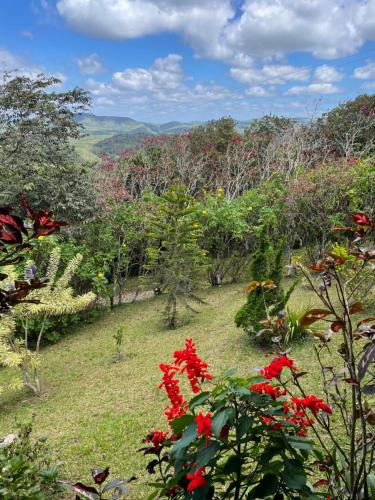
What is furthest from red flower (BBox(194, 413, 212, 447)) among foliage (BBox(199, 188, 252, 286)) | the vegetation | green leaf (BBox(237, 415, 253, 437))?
foliage (BBox(199, 188, 252, 286))

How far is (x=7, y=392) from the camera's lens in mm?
6387

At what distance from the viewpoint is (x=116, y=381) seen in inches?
228

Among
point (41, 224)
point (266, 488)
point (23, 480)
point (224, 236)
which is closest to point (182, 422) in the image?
point (266, 488)

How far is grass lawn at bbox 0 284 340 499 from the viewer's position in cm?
399

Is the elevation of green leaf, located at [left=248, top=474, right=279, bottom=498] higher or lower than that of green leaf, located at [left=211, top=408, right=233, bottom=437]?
lower

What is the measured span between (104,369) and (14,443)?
3.32 metres

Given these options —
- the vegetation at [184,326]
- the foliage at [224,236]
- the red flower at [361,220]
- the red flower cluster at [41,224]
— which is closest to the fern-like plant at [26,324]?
the vegetation at [184,326]

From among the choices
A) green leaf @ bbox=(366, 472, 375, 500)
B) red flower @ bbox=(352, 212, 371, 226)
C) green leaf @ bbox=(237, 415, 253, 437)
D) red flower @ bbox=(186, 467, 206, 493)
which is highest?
red flower @ bbox=(352, 212, 371, 226)

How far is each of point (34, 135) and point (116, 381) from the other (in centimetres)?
845

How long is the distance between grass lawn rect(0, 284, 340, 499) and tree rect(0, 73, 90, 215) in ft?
13.8

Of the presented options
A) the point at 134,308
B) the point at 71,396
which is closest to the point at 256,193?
the point at 134,308

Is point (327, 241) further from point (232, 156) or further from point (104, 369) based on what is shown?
point (232, 156)

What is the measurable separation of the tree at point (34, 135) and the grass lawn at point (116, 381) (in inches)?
166

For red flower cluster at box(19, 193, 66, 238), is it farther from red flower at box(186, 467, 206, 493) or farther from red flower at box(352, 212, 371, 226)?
red flower at box(352, 212, 371, 226)
